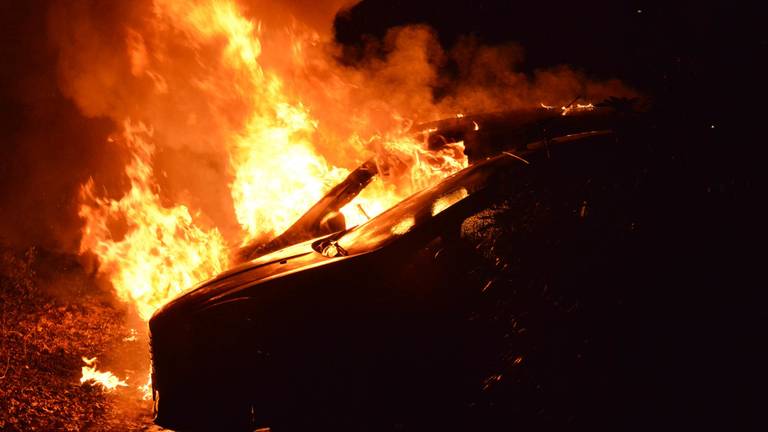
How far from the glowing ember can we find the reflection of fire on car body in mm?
1727

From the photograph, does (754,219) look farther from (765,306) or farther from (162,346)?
(162,346)

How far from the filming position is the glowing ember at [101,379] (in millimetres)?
3995

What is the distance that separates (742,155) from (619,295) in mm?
843

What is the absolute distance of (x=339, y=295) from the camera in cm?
243

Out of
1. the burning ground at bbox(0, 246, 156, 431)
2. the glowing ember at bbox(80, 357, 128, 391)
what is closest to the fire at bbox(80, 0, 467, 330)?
the burning ground at bbox(0, 246, 156, 431)

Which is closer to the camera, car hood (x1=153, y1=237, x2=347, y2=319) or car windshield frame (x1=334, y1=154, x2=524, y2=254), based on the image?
car windshield frame (x1=334, y1=154, x2=524, y2=254)

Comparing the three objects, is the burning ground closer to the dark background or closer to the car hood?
the car hood

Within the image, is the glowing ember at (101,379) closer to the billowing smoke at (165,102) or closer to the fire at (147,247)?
the fire at (147,247)

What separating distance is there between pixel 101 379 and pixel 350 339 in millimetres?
3118

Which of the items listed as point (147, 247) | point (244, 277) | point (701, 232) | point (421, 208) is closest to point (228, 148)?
point (147, 247)

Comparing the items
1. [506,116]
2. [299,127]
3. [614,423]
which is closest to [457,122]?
[506,116]

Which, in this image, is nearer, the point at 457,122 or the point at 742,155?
the point at 742,155

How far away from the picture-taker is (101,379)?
405 cm

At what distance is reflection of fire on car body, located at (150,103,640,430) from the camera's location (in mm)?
2391
